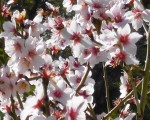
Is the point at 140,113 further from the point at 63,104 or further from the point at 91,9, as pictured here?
the point at 91,9

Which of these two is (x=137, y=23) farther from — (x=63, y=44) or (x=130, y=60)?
(x=63, y=44)

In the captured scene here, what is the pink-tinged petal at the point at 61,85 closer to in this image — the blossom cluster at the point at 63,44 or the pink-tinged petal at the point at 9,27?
the blossom cluster at the point at 63,44

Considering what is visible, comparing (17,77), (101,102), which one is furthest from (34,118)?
(101,102)

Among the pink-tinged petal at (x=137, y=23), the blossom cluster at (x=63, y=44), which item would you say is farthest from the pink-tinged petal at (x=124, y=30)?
the pink-tinged petal at (x=137, y=23)

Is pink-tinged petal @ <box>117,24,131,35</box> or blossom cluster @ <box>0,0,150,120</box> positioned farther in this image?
pink-tinged petal @ <box>117,24,131,35</box>

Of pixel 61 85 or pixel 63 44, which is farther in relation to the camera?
pixel 63 44

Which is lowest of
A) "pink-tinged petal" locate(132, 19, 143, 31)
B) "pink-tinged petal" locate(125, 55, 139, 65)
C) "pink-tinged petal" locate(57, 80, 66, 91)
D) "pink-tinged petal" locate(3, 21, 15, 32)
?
"pink-tinged petal" locate(57, 80, 66, 91)

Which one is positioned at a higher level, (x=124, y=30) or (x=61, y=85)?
(x=124, y=30)

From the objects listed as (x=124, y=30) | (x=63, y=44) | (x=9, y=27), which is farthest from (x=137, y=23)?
(x=9, y=27)

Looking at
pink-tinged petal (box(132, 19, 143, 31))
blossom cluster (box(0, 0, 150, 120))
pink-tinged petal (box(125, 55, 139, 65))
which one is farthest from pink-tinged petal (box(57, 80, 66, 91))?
pink-tinged petal (box(132, 19, 143, 31))

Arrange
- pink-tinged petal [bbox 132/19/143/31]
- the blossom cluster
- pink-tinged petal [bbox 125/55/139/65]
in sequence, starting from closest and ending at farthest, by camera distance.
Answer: the blossom cluster
pink-tinged petal [bbox 125/55/139/65]
pink-tinged petal [bbox 132/19/143/31]

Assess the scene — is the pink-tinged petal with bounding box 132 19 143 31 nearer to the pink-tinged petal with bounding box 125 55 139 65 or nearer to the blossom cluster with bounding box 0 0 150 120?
the blossom cluster with bounding box 0 0 150 120
